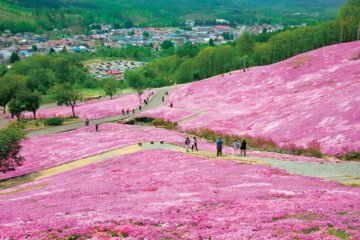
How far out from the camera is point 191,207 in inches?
917

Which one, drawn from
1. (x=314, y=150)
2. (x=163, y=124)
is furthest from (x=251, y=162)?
(x=163, y=124)

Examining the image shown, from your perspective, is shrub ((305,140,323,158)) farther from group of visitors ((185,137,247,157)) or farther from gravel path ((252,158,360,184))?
group of visitors ((185,137,247,157))

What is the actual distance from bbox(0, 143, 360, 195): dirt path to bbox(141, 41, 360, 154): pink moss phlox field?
27.6 feet

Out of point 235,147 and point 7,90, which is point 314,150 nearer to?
point 235,147

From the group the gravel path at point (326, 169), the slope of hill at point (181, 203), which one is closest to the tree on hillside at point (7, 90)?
the slope of hill at point (181, 203)

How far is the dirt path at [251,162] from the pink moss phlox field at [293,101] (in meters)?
8.42

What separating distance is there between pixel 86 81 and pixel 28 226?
18366 cm

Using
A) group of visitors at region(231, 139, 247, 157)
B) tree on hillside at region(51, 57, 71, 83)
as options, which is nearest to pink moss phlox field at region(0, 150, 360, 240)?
group of visitors at region(231, 139, 247, 157)

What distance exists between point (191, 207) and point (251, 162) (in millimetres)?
17780

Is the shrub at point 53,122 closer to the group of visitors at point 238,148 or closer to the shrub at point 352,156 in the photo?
the group of visitors at point 238,148

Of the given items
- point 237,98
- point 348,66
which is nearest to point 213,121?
point 237,98

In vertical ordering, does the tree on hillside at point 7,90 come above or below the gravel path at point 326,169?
below

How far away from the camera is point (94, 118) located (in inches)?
3839

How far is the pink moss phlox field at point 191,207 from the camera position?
736 inches
